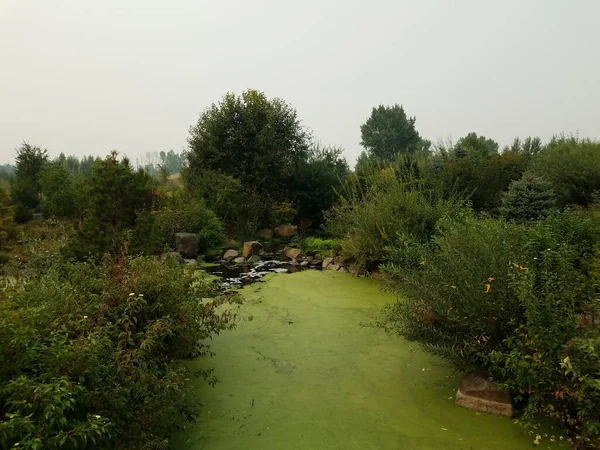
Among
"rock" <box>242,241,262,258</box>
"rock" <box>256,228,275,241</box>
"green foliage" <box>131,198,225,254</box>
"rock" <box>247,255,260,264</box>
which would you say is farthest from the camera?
"rock" <box>256,228,275,241</box>

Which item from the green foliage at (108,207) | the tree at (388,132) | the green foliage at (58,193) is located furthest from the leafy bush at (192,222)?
the tree at (388,132)

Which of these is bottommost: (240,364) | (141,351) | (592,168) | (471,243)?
(240,364)

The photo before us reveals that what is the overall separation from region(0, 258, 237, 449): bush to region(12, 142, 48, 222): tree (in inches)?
478

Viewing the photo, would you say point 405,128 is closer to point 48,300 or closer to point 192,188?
point 192,188

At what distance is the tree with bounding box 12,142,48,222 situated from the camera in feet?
44.6

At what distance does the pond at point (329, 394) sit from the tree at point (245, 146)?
9.66 metres

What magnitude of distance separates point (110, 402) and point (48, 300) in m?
1.00

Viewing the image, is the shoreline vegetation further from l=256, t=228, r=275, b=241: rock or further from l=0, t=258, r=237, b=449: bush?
l=256, t=228, r=275, b=241: rock

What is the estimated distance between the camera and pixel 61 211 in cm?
1226

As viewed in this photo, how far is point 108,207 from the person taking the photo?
216 inches

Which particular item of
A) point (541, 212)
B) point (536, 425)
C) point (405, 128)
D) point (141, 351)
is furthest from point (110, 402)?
point (405, 128)

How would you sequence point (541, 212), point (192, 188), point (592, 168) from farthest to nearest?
point (192, 188), point (592, 168), point (541, 212)

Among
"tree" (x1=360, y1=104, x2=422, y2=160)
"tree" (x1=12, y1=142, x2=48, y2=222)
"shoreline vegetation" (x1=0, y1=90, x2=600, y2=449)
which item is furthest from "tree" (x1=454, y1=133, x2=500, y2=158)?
"tree" (x1=360, y1=104, x2=422, y2=160)

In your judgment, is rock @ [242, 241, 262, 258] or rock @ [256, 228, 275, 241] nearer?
rock @ [242, 241, 262, 258]
